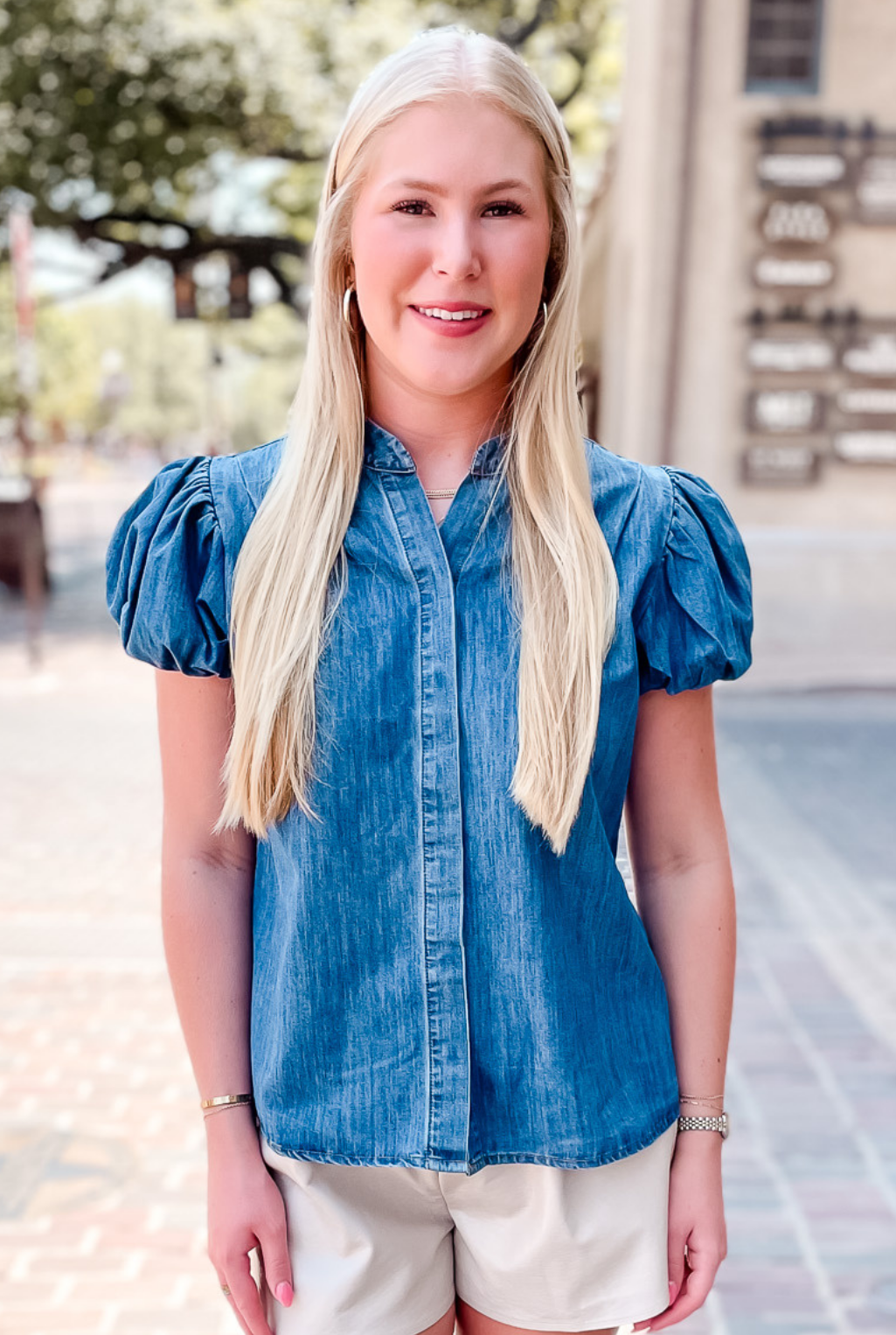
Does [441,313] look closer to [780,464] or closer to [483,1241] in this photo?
[483,1241]

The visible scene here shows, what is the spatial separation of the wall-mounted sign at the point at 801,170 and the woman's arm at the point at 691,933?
29.3 ft

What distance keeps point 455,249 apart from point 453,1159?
930mm

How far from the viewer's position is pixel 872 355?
9.76 m

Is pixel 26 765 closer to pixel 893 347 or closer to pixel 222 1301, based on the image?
pixel 222 1301

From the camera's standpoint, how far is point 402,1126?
1.37 m

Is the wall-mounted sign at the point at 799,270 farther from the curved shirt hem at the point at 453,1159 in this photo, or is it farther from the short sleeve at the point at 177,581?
the curved shirt hem at the point at 453,1159

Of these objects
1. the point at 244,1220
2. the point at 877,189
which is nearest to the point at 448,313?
the point at 244,1220

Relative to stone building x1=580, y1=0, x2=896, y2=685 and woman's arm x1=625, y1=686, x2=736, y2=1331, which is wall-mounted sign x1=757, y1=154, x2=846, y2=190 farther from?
woman's arm x1=625, y1=686, x2=736, y2=1331

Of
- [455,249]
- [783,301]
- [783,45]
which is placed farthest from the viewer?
[783,301]

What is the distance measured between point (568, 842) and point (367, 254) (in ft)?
2.15

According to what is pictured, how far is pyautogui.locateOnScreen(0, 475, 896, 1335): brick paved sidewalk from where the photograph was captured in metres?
3.01

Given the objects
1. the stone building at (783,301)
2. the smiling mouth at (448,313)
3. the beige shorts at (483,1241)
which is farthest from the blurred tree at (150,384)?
the beige shorts at (483,1241)

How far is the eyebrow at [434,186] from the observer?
1.33 m

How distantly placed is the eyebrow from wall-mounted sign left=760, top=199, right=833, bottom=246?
29.1ft
